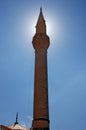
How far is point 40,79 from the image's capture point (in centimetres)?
1720

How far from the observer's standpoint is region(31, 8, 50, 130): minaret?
15742 mm

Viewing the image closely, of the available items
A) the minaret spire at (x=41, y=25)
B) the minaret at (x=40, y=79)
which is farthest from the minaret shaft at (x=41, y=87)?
the minaret spire at (x=41, y=25)

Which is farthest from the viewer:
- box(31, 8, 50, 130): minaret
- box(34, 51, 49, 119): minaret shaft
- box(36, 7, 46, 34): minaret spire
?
box(36, 7, 46, 34): minaret spire

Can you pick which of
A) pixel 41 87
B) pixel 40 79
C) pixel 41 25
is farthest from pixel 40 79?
pixel 41 25

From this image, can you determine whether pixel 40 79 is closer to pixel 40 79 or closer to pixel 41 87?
pixel 40 79

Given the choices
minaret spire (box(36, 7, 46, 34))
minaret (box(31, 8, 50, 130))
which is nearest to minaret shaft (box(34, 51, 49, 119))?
minaret (box(31, 8, 50, 130))

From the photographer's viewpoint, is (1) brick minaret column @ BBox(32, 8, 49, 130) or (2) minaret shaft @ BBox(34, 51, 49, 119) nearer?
(1) brick minaret column @ BBox(32, 8, 49, 130)

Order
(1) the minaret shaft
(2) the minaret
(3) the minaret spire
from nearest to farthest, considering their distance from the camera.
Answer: (2) the minaret < (1) the minaret shaft < (3) the minaret spire

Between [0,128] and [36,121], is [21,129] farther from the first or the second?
[36,121]

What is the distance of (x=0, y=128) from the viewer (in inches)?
772

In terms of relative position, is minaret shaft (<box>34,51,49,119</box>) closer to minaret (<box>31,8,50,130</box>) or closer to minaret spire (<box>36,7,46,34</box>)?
minaret (<box>31,8,50,130</box>)

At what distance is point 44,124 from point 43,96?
1.99m

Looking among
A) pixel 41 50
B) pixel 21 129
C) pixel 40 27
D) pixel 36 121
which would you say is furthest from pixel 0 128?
pixel 40 27

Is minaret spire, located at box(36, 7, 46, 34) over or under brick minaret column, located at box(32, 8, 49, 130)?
over
